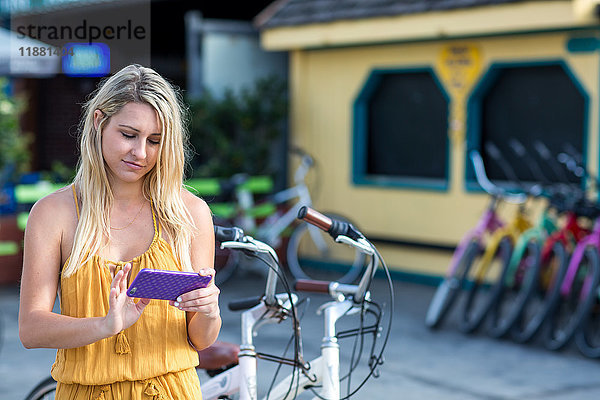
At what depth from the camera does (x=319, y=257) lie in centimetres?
1090

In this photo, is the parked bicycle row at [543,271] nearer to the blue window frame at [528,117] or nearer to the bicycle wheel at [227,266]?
the blue window frame at [528,117]

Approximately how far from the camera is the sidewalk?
19.3 ft

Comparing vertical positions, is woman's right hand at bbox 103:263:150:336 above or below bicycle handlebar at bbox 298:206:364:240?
below

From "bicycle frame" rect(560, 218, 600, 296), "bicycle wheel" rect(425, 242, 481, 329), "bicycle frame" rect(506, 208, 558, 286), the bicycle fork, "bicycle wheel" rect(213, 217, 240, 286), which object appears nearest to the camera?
the bicycle fork

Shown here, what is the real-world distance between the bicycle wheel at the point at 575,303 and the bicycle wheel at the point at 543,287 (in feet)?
0.22

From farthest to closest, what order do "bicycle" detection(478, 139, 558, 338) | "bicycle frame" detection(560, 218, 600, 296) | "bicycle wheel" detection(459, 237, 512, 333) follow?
"bicycle wheel" detection(459, 237, 512, 333), "bicycle" detection(478, 139, 558, 338), "bicycle frame" detection(560, 218, 600, 296)

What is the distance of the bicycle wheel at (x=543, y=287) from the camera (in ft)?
22.4

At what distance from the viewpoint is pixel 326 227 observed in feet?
9.95

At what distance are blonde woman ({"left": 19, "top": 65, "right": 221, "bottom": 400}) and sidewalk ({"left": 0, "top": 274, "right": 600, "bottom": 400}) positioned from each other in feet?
11.3

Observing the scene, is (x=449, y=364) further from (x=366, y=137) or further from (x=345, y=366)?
(x=366, y=137)

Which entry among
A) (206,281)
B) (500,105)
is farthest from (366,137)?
(206,281)

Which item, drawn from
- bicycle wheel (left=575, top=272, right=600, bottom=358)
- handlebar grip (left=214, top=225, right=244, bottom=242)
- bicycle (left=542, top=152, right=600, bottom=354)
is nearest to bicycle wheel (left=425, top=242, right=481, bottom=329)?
bicycle (left=542, top=152, right=600, bottom=354)

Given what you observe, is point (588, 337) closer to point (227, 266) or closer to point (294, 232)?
point (294, 232)

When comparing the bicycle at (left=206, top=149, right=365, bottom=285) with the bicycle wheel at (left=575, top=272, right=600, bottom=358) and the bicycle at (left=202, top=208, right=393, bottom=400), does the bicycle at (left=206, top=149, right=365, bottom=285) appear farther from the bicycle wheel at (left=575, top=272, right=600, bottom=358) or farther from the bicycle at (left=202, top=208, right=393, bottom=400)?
the bicycle at (left=202, top=208, right=393, bottom=400)
